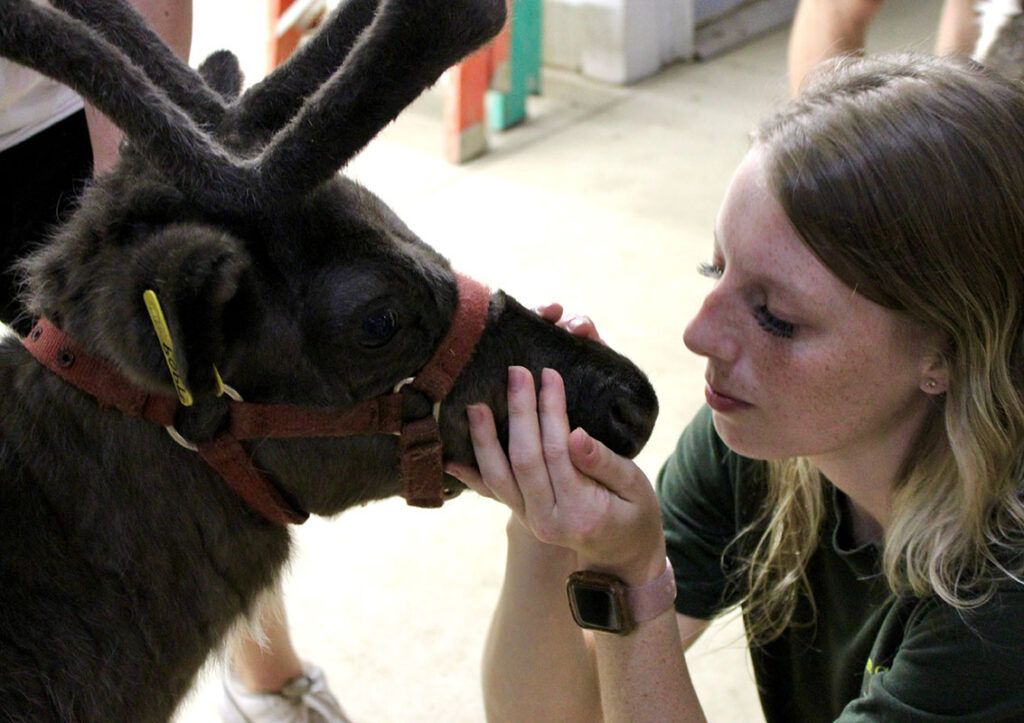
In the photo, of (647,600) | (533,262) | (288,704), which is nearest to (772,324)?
(647,600)

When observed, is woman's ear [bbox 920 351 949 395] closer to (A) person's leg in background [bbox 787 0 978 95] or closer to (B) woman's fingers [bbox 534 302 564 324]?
(B) woman's fingers [bbox 534 302 564 324]

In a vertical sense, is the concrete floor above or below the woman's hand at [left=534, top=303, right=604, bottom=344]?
below

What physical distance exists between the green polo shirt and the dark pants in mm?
1266

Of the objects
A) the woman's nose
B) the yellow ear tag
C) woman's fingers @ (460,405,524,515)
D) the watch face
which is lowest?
the watch face

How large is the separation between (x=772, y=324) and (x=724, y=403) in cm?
15

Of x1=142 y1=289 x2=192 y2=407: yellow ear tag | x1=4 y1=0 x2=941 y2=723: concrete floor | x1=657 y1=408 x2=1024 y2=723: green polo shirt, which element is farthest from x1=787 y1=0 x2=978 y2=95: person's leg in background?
x1=142 y1=289 x2=192 y2=407: yellow ear tag

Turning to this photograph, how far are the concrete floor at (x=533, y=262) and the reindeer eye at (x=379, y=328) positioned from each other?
48cm

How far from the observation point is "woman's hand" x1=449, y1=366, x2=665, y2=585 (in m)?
1.82

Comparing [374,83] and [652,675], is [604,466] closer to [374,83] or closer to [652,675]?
[652,675]

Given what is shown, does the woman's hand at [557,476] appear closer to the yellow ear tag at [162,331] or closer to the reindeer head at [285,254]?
the reindeer head at [285,254]

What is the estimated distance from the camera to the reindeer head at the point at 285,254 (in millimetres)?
1631

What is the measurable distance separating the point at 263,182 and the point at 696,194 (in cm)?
423

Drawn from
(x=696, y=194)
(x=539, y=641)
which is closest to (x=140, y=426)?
(x=539, y=641)

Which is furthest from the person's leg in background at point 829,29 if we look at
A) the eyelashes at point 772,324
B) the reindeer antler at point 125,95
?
the reindeer antler at point 125,95
